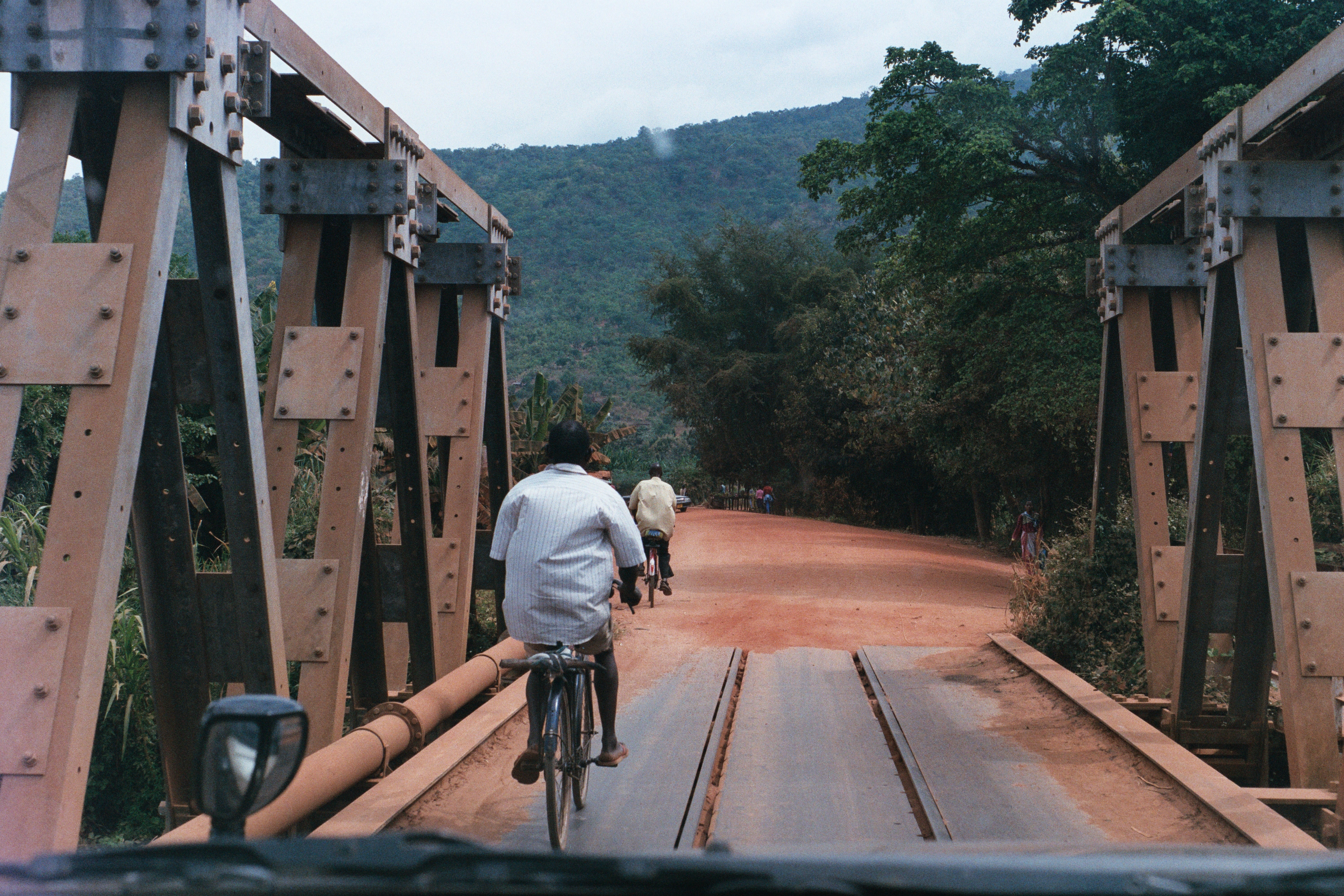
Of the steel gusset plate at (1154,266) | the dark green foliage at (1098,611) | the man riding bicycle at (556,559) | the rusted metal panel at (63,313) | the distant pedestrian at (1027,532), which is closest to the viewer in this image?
the rusted metal panel at (63,313)

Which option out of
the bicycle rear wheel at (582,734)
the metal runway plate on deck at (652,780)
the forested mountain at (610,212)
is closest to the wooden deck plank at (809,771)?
the metal runway plate on deck at (652,780)

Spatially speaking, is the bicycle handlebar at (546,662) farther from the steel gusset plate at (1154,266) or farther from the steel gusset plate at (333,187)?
the steel gusset plate at (1154,266)

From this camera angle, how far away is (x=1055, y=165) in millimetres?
17594

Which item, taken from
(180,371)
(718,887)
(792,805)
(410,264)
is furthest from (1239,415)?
(718,887)

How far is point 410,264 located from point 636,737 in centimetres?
321

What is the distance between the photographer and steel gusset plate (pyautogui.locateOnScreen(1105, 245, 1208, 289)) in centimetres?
890

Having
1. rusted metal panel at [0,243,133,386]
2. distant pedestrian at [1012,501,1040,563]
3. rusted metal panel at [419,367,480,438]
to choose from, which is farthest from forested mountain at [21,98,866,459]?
rusted metal panel at [0,243,133,386]

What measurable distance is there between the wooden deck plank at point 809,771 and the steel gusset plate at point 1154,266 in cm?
377

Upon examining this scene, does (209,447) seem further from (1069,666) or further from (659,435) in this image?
(659,435)

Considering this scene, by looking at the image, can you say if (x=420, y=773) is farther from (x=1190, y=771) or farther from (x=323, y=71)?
(x=1190, y=771)

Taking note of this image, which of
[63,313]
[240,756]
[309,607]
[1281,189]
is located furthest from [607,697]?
[1281,189]

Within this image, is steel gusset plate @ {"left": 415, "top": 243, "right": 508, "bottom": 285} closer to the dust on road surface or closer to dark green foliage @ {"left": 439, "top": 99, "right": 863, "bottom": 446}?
the dust on road surface

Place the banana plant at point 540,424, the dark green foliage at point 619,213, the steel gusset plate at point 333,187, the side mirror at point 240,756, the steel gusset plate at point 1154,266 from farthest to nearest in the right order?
the dark green foliage at point 619,213, the banana plant at point 540,424, the steel gusset plate at point 1154,266, the steel gusset plate at point 333,187, the side mirror at point 240,756

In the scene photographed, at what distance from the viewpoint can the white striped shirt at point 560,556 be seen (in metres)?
5.10
